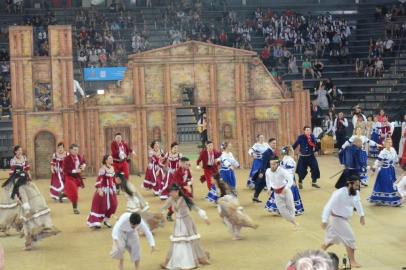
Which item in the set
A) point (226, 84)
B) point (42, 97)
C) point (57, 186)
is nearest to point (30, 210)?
point (57, 186)

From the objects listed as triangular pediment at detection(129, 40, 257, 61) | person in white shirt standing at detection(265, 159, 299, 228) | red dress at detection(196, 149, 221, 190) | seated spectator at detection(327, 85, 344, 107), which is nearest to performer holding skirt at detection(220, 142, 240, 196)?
red dress at detection(196, 149, 221, 190)

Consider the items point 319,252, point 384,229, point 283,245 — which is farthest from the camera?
point 384,229

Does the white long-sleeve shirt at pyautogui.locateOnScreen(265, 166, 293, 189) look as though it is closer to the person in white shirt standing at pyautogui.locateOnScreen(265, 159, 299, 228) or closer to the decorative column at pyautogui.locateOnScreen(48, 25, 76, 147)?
the person in white shirt standing at pyautogui.locateOnScreen(265, 159, 299, 228)

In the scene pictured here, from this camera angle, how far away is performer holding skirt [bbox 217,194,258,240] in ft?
54.1

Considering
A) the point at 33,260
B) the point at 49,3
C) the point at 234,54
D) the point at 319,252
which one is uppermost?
the point at 49,3

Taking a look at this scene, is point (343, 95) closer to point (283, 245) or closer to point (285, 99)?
point (285, 99)

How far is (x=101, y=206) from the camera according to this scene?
18.6 m

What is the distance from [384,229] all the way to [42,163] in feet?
45.5

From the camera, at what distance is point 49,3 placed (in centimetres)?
4169

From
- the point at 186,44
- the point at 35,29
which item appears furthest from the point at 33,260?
the point at 35,29

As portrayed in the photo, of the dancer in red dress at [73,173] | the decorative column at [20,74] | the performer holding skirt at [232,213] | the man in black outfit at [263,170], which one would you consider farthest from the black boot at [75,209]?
the decorative column at [20,74]

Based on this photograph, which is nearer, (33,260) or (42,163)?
(33,260)

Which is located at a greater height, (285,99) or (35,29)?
(35,29)

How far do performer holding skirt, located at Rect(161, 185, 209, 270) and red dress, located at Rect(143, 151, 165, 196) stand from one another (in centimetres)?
812
